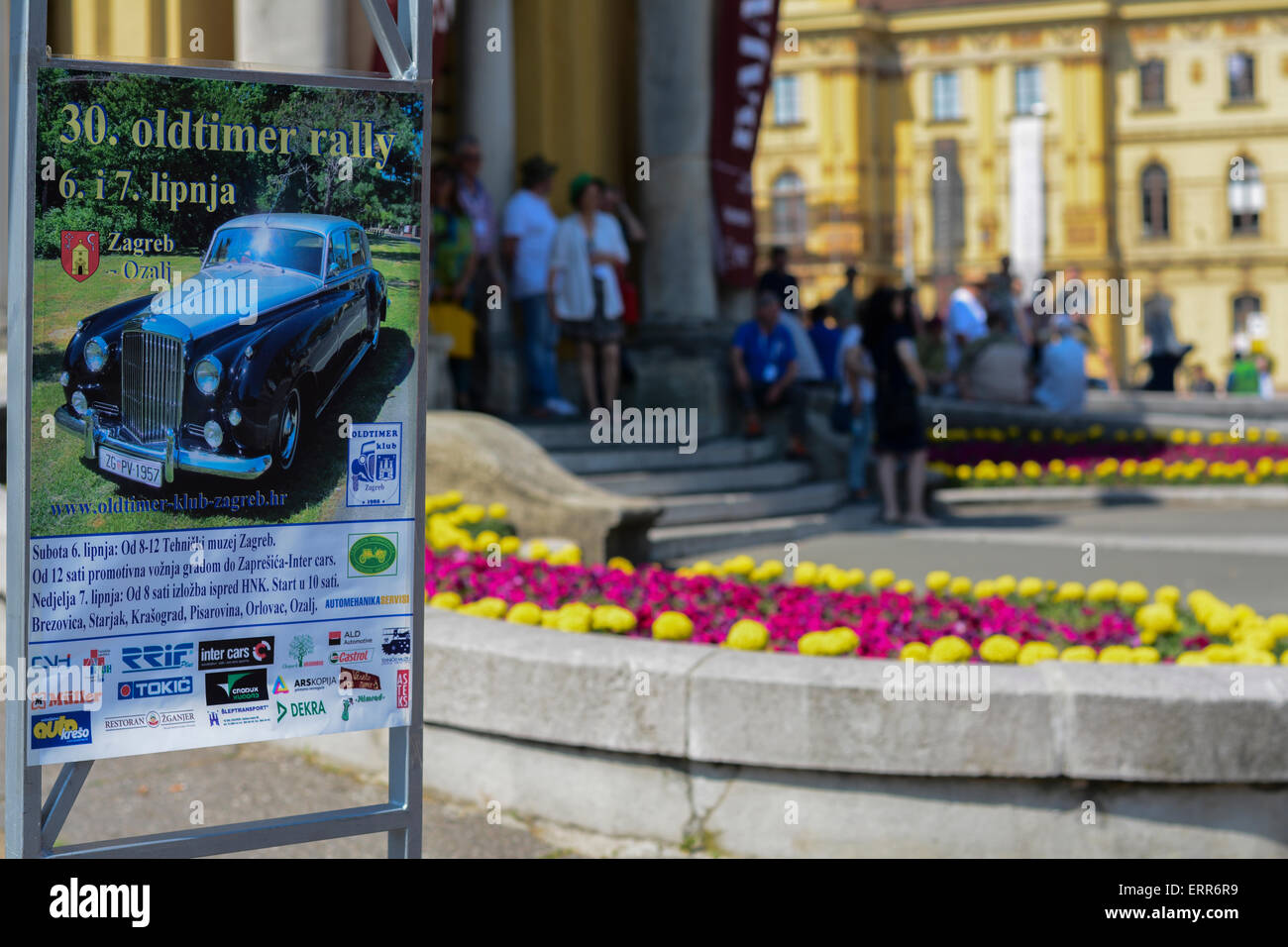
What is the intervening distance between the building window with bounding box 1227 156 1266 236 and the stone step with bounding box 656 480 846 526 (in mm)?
48745

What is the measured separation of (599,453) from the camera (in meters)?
11.5

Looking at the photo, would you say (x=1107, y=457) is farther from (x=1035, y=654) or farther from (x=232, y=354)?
(x=232, y=354)

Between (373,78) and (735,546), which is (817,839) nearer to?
(373,78)

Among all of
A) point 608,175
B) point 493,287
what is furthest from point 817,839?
point 608,175

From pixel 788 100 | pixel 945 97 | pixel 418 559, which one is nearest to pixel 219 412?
pixel 418 559

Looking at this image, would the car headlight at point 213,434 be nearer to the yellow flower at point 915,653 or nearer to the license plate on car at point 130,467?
the license plate on car at point 130,467

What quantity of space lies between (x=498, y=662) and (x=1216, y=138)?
58014 mm

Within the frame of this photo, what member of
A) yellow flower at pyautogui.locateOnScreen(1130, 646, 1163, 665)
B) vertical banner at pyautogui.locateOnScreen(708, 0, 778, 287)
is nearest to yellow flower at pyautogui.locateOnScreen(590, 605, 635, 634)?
yellow flower at pyautogui.locateOnScreen(1130, 646, 1163, 665)

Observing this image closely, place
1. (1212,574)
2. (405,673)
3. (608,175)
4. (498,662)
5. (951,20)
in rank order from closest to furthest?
1. (405,673)
2. (498,662)
3. (1212,574)
4. (608,175)
5. (951,20)

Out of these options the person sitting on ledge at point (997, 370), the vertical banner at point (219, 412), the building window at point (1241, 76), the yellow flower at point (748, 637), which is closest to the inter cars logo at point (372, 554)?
the vertical banner at point (219, 412)

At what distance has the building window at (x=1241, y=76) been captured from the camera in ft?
185

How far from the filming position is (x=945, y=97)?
2296 inches

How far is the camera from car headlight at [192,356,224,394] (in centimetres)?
322

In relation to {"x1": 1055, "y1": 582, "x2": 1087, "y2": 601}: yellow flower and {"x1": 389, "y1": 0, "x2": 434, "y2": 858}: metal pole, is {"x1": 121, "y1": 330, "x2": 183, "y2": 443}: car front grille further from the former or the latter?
{"x1": 1055, "y1": 582, "x2": 1087, "y2": 601}: yellow flower
